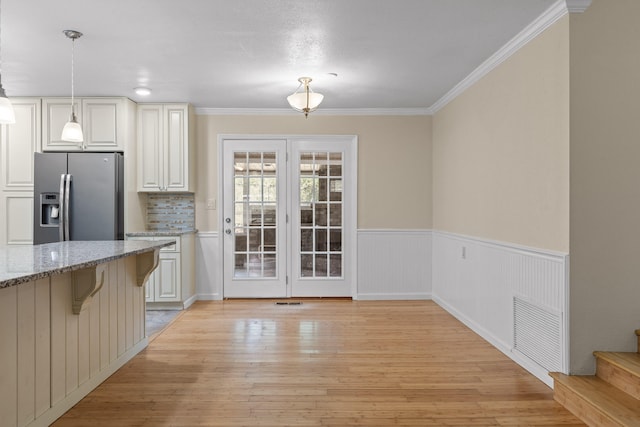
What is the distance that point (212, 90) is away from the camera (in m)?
4.40

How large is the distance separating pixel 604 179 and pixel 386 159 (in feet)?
9.58

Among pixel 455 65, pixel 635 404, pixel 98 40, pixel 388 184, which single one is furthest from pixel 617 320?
pixel 98 40

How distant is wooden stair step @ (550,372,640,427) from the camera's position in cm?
209

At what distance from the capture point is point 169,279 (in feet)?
15.6

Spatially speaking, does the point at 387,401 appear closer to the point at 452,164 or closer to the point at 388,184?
the point at 452,164

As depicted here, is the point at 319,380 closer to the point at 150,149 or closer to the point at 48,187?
the point at 150,149

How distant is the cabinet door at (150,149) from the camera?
4906 mm

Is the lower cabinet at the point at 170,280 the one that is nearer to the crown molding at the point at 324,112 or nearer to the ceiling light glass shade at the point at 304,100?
the crown molding at the point at 324,112

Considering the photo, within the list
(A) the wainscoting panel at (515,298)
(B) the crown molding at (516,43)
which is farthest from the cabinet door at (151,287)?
(B) the crown molding at (516,43)

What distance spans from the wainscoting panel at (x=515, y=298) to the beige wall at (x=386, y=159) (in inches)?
33.9

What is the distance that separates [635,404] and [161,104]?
4.93m

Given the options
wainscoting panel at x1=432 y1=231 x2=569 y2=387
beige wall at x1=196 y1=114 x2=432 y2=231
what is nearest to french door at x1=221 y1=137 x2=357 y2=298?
beige wall at x1=196 y1=114 x2=432 y2=231

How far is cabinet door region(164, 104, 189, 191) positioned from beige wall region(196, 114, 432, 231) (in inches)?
31.7

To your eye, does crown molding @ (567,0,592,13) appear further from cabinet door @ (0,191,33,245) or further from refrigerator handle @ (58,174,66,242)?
cabinet door @ (0,191,33,245)
